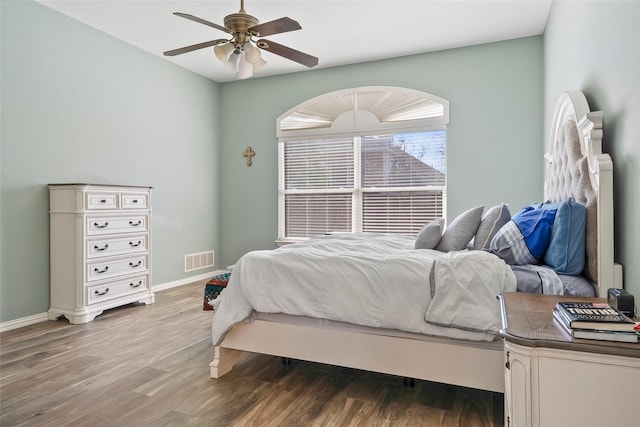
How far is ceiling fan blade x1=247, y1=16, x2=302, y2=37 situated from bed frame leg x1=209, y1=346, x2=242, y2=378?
2.14 meters

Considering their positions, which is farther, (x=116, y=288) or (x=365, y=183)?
(x=365, y=183)

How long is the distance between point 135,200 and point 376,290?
2979 millimetres

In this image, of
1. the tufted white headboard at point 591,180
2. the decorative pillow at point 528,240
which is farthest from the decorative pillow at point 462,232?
the tufted white headboard at point 591,180

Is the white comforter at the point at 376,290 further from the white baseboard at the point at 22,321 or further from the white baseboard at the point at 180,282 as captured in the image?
the white baseboard at the point at 180,282

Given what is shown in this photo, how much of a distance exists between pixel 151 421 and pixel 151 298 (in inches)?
99.7

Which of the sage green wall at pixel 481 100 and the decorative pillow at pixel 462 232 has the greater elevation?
the sage green wall at pixel 481 100

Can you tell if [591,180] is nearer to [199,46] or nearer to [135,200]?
[199,46]

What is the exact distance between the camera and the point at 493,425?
1.86 m

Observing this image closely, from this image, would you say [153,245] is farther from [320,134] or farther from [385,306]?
[385,306]

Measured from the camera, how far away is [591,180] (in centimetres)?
196

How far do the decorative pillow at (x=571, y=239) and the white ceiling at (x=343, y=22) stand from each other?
2444 millimetres

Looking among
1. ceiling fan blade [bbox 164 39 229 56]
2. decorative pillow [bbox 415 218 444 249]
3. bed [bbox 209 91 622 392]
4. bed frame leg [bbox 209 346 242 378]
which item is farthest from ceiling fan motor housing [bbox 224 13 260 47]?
bed frame leg [bbox 209 346 242 378]

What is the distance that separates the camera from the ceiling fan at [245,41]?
2.70 meters

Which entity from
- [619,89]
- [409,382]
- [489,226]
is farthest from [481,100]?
[409,382]
